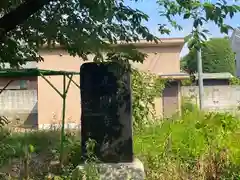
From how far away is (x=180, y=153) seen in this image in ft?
25.6

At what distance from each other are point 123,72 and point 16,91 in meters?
18.4

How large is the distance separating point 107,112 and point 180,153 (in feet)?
4.82

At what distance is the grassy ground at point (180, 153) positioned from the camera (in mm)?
7105

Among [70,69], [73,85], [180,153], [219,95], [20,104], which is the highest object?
[70,69]

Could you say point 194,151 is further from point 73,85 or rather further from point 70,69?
point 70,69

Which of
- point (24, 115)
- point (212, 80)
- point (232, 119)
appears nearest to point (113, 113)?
point (232, 119)

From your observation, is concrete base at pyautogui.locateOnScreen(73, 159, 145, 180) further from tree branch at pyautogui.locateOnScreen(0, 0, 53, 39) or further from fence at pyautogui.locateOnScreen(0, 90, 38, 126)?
fence at pyautogui.locateOnScreen(0, 90, 38, 126)

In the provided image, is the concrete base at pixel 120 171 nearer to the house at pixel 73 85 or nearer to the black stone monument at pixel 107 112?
the black stone monument at pixel 107 112

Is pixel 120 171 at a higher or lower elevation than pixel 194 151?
lower

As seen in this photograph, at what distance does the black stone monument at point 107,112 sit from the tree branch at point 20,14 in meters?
1.62

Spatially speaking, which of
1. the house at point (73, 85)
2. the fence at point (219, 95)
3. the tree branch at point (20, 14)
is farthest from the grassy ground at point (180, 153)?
the fence at point (219, 95)

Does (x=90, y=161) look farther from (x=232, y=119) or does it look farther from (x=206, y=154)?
(x=232, y=119)

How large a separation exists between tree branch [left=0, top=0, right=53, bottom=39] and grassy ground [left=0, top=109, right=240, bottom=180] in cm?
240

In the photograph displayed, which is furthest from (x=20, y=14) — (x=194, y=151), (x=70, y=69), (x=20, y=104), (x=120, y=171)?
(x=20, y=104)
